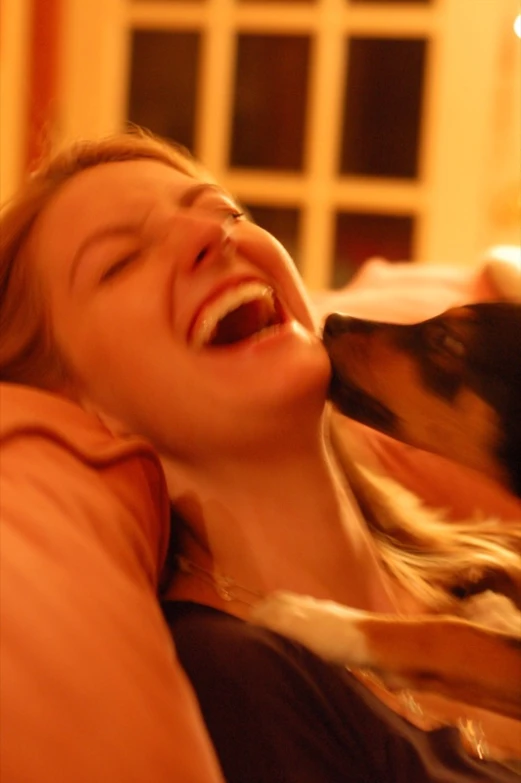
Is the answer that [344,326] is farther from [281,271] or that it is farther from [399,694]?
[399,694]

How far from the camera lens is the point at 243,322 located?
1011 mm

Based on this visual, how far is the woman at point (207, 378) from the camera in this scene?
0.86 meters

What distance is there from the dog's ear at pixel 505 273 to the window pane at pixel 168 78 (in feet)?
4.89

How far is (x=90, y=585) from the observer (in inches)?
25.1

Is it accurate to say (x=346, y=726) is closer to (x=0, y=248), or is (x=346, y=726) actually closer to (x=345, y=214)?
(x=0, y=248)

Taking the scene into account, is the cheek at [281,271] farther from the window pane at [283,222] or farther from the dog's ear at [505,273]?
the window pane at [283,222]

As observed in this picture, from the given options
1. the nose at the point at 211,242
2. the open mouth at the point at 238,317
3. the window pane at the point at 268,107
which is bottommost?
the open mouth at the point at 238,317

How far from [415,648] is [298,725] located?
217 mm

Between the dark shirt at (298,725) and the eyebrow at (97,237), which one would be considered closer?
the dark shirt at (298,725)

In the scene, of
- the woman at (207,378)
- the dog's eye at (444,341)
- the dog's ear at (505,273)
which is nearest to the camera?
the woman at (207,378)

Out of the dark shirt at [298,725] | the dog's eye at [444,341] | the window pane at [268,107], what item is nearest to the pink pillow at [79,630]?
the dark shirt at [298,725]

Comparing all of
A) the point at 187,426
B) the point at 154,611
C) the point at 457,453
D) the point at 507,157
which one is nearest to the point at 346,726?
the point at 154,611

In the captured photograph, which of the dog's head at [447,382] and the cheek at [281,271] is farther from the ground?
the cheek at [281,271]

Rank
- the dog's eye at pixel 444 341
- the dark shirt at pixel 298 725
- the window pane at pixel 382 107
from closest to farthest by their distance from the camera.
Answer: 1. the dark shirt at pixel 298 725
2. the dog's eye at pixel 444 341
3. the window pane at pixel 382 107
